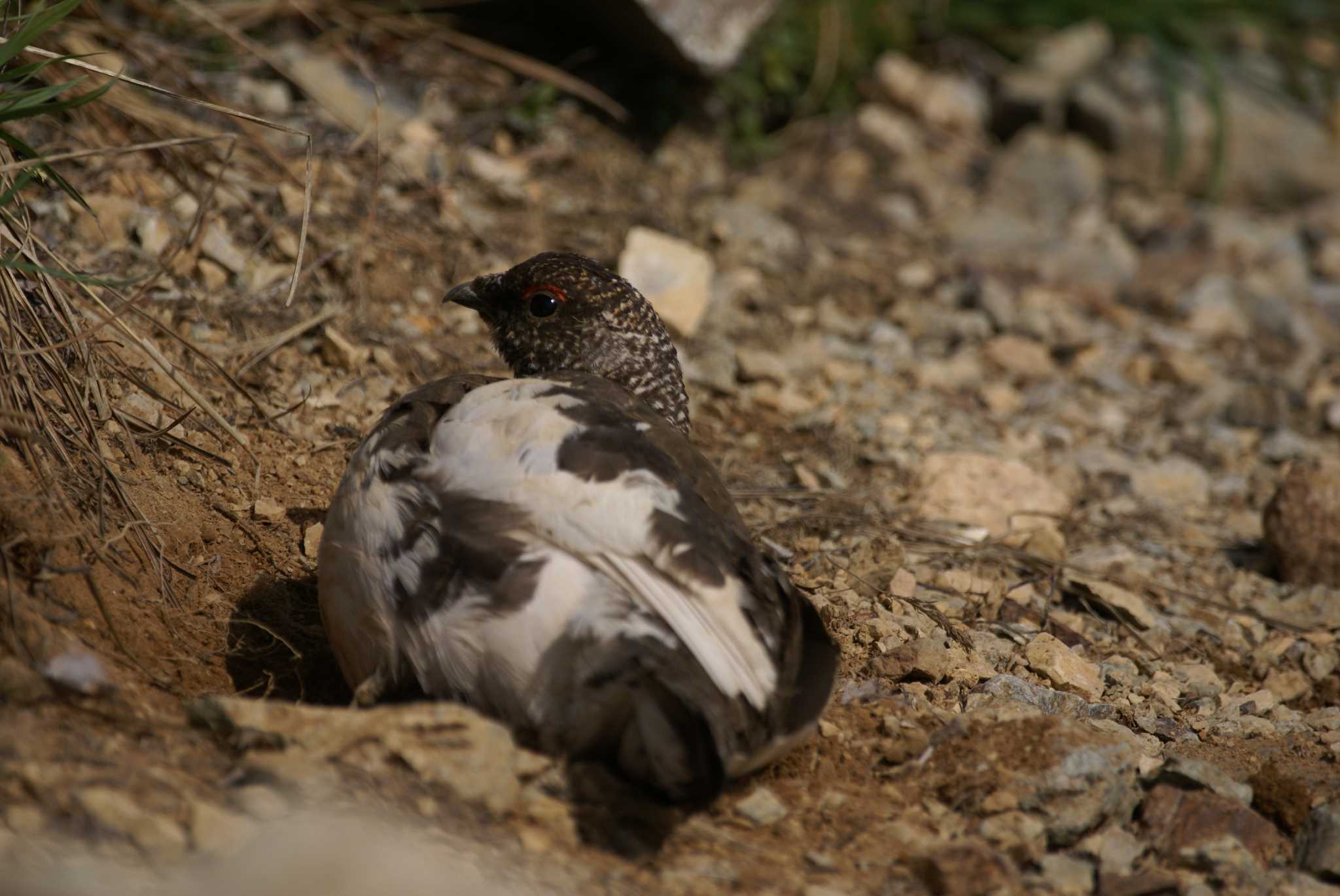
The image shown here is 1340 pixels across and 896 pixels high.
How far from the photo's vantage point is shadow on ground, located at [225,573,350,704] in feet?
10.8

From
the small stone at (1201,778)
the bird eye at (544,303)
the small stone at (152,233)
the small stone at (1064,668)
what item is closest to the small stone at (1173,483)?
the small stone at (1064,668)

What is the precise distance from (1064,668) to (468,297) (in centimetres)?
212

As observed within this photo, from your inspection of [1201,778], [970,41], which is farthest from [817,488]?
[970,41]

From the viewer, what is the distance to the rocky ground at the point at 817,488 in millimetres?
2625

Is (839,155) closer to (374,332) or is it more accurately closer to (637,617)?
(374,332)

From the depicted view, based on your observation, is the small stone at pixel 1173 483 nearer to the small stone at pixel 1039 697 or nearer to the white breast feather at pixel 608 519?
the small stone at pixel 1039 697

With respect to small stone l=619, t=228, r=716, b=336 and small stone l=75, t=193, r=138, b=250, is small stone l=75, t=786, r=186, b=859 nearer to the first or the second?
small stone l=75, t=193, r=138, b=250

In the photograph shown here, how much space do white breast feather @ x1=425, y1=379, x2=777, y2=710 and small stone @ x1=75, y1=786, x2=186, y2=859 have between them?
2.70 ft

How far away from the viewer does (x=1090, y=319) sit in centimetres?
695

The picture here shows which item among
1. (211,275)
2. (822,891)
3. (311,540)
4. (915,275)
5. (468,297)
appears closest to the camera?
(822,891)

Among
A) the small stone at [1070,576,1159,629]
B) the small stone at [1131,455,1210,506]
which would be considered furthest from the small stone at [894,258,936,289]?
the small stone at [1070,576,1159,629]

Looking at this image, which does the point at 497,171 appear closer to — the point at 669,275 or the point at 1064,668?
the point at 669,275

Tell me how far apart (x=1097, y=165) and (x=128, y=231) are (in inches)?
226

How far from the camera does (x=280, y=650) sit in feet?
11.3
